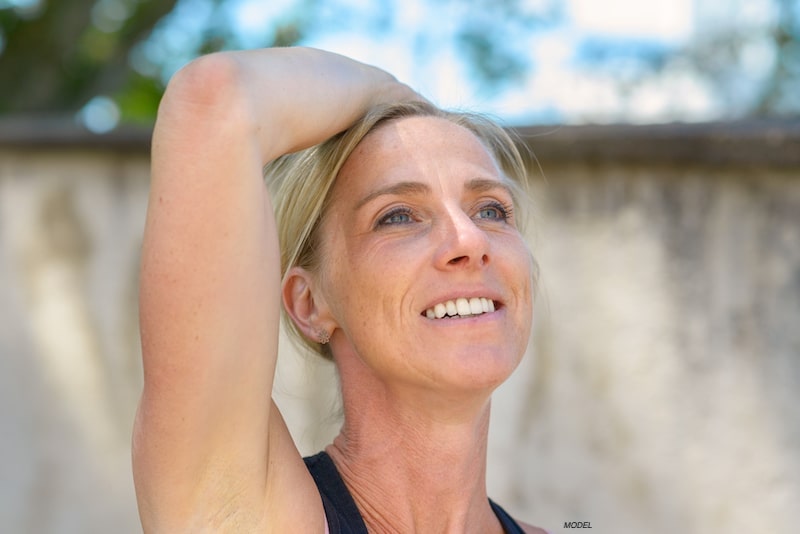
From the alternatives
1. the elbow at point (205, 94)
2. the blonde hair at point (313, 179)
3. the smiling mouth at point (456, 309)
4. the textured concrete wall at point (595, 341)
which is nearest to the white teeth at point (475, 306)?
the smiling mouth at point (456, 309)

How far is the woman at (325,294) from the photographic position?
66.8 inches


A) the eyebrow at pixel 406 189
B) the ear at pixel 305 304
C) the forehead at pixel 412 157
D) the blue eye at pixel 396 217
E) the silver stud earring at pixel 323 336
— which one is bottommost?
the silver stud earring at pixel 323 336

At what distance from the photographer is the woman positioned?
170 centimetres

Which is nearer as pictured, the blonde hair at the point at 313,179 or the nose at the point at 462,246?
the nose at the point at 462,246

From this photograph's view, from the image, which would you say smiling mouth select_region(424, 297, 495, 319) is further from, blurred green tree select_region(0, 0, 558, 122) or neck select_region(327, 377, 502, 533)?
blurred green tree select_region(0, 0, 558, 122)

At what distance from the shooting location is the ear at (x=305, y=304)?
228cm

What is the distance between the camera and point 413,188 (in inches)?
85.3

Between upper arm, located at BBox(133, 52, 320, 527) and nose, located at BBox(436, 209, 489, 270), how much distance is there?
391mm

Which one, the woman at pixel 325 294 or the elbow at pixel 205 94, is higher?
the elbow at pixel 205 94

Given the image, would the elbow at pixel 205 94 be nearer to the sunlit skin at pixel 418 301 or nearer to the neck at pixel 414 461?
the sunlit skin at pixel 418 301

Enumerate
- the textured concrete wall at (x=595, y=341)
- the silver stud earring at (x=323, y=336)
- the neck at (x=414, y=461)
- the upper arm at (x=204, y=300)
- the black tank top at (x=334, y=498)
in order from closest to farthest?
the upper arm at (x=204, y=300)
the black tank top at (x=334, y=498)
the neck at (x=414, y=461)
the silver stud earring at (x=323, y=336)
the textured concrete wall at (x=595, y=341)

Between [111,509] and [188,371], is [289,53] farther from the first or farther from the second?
[111,509]

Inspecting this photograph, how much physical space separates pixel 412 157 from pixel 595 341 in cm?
238

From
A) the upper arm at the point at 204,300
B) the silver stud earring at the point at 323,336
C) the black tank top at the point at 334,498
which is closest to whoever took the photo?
the upper arm at the point at 204,300
